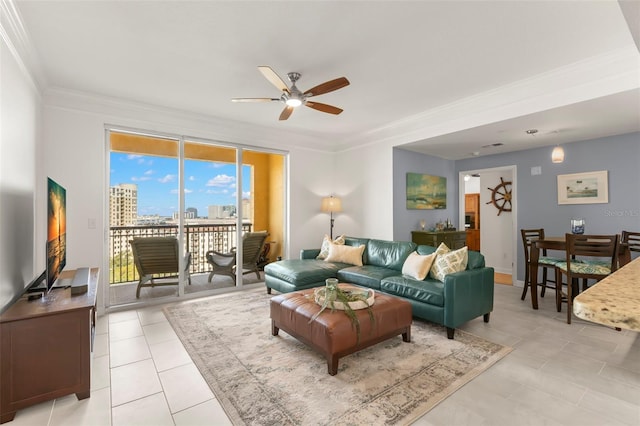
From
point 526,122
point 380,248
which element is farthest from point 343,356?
point 526,122

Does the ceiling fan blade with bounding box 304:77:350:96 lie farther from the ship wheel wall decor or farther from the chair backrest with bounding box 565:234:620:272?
the ship wheel wall decor

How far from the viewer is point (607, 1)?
206 cm

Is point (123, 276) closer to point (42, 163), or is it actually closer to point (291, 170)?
point (42, 163)

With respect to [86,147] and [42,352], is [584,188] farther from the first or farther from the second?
[86,147]

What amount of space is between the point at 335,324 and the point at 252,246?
3060mm

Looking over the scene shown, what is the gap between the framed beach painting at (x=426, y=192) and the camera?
541 cm

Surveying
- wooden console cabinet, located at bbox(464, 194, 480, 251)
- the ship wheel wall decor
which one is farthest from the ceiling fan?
wooden console cabinet, located at bbox(464, 194, 480, 251)

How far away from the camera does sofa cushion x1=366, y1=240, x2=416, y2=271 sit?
166 inches

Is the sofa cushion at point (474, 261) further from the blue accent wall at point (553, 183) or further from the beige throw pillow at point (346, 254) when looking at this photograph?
the blue accent wall at point (553, 183)

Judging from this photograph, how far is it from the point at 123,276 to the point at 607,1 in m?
5.64

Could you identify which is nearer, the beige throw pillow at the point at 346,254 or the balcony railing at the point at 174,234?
the balcony railing at the point at 174,234

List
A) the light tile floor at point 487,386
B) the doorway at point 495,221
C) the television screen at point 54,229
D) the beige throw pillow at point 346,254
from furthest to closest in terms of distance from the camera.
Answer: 1. the doorway at point 495,221
2. the beige throw pillow at point 346,254
3. the television screen at point 54,229
4. the light tile floor at point 487,386

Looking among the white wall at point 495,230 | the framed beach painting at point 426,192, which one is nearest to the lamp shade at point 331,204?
the framed beach painting at point 426,192

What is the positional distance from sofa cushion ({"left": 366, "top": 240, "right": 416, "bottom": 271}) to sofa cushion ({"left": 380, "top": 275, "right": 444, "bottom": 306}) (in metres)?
0.52
